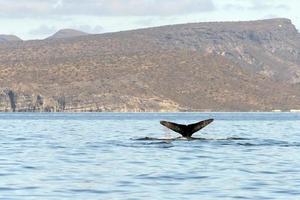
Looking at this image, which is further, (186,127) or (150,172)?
(186,127)

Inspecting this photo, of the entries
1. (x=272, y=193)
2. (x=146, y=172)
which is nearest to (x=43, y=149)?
(x=146, y=172)

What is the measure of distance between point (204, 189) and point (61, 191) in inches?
197

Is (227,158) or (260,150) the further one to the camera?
(260,150)

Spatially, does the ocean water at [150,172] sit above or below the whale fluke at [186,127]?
below

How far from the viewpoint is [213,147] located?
55.8m

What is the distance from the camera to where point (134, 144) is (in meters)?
58.9

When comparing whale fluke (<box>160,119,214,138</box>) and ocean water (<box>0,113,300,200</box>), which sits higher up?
whale fluke (<box>160,119,214,138</box>)

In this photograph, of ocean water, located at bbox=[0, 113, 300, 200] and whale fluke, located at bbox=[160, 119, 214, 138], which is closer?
ocean water, located at bbox=[0, 113, 300, 200]

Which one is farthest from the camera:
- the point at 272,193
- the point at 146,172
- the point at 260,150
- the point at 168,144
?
the point at 168,144

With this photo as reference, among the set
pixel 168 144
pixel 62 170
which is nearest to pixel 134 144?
pixel 168 144

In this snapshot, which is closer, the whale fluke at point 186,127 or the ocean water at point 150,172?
the ocean water at point 150,172

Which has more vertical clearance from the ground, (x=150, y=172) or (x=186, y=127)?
(x=186, y=127)

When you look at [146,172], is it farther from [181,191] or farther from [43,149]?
[43,149]

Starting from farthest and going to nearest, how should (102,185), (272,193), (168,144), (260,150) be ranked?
(168,144)
(260,150)
(102,185)
(272,193)
